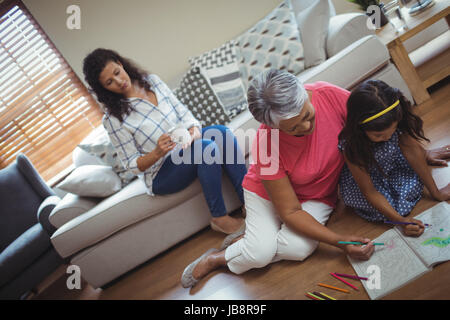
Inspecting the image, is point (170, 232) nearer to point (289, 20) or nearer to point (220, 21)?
point (289, 20)

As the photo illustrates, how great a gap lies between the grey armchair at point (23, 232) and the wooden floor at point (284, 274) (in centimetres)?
32

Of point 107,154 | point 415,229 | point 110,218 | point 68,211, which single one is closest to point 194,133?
point 110,218

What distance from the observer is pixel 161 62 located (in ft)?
9.43

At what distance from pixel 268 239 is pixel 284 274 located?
0.15 meters

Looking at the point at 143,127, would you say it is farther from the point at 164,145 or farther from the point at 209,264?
the point at 209,264

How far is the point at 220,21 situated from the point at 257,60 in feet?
2.21

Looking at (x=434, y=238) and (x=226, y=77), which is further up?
(x=226, y=77)

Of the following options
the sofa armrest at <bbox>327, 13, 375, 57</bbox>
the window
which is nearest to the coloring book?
the sofa armrest at <bbox>327, 13, 375, 57</bbox>

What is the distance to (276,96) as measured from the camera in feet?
3.37

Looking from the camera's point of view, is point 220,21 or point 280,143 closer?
point 280,143

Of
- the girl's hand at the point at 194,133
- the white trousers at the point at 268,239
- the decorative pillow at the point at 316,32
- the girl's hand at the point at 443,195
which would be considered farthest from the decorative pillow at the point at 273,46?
the girl's hand at the point at 443,195

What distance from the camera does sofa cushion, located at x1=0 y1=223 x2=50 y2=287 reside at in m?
2.14
